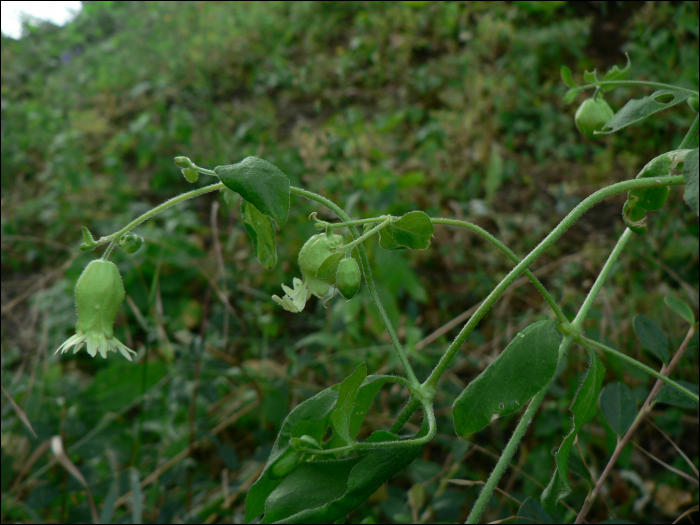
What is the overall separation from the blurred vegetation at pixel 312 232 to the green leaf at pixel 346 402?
38 centimetres

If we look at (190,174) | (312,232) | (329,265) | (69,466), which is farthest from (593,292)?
(312,232)

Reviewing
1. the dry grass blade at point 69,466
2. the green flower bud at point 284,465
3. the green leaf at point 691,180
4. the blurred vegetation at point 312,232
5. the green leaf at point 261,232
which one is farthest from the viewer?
the blurred vegetation at point 312,232

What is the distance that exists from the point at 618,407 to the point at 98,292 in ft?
2.41

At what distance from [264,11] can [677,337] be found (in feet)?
9.32

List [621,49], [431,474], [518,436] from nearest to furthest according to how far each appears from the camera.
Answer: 1. [518,436]
2. [431,474]
3. [621,49]

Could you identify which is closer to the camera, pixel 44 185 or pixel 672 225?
pixel 672 225

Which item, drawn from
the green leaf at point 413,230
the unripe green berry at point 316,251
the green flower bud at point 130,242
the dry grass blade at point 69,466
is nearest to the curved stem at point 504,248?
the green leaf at point 413,230

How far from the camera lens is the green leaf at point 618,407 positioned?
28.7 inches

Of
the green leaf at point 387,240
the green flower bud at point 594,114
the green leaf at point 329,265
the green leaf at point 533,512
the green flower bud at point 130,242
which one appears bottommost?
the green leaf at point 533,512

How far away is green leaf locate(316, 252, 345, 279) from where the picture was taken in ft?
1.86

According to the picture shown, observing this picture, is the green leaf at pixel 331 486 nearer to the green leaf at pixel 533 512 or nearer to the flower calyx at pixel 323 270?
the flower calyx at pixel 323 270

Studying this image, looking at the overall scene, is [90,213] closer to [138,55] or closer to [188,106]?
[188,106]

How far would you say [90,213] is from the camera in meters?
2.29

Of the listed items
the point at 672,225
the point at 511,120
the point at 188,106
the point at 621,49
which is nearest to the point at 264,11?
the point at 188,106
